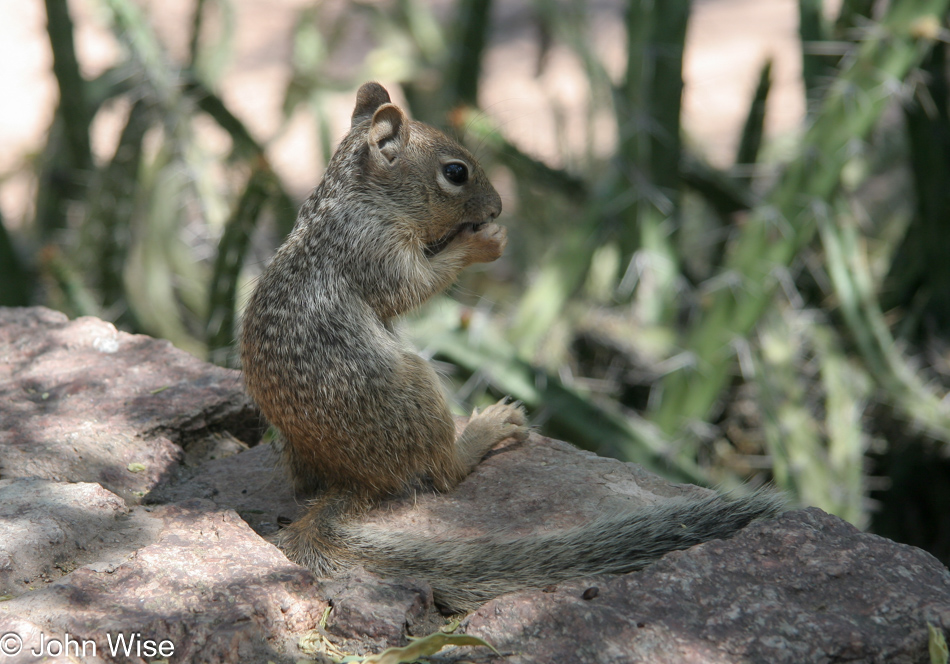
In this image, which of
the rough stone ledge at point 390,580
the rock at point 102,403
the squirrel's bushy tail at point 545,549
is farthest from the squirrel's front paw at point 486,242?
the rock at point 102,403

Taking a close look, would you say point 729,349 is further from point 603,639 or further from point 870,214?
point 870,214

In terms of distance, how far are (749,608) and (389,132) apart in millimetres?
2075

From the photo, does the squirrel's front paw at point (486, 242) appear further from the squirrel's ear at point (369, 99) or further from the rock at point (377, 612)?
the rock at point (377, 612)

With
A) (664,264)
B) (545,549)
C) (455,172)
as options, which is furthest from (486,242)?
(664,264)

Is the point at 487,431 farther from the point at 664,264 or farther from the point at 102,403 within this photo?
the point at 664,264

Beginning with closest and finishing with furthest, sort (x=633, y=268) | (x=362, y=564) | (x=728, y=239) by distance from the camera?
(x=362, y=564) → (x=633, y=268) → (x=728, y=239)

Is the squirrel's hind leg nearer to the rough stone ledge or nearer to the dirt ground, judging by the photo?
the rough stone ledge

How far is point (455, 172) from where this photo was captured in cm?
343

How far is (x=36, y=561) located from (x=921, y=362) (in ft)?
18.0

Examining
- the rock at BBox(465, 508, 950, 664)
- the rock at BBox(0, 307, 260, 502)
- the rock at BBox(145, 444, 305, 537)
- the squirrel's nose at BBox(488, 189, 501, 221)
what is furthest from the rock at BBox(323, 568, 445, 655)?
the squirrel's nose at BBox(488, 189, 501, 221)

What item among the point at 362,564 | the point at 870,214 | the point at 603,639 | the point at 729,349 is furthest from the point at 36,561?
the point at 870,214

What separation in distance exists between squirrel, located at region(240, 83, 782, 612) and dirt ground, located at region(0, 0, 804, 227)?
6020 mm

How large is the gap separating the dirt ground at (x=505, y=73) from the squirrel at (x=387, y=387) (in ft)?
19.8

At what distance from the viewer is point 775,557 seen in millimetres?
2584
